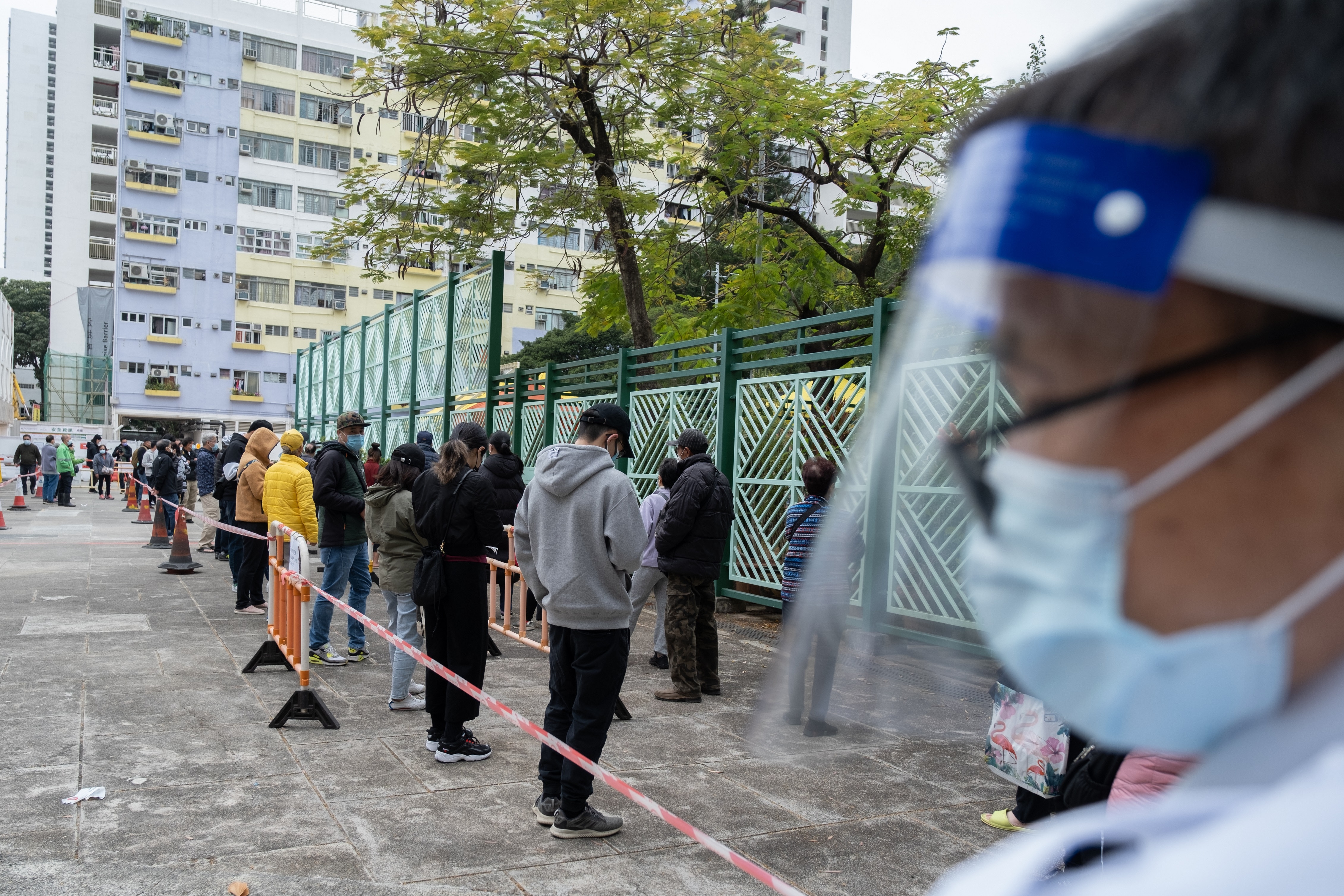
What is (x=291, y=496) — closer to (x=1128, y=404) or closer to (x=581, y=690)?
(x=581, y=690)

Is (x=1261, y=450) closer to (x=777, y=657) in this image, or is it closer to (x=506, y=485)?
(x=777, y=657)

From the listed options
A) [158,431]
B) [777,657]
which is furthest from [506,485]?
[158,431]

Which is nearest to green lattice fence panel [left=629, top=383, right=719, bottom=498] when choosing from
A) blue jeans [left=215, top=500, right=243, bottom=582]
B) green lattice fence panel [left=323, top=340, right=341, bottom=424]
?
blue jeans [left=215, top=500, right=243, bottom=582]

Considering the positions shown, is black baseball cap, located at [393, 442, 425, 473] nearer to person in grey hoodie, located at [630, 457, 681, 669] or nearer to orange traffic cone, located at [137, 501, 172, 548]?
person in grey hoodie, located at [630, 457, 681, 669]

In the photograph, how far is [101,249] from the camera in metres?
59.5

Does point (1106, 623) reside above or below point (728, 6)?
below

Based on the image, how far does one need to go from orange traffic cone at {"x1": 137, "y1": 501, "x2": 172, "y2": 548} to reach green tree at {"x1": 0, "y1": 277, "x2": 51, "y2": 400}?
193 feet

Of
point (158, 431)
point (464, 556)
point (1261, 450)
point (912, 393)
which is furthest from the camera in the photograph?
point (158, 431)

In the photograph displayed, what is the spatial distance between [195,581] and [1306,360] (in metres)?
13.9

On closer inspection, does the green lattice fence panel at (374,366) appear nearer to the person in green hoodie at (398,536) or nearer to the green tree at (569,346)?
the person in green hoodie at (398,536)

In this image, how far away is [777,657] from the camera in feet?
4.51

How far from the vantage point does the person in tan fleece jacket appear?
9789 millimetres

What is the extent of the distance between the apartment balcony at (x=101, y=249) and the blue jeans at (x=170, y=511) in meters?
47.1

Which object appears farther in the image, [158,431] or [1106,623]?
[158,431]
